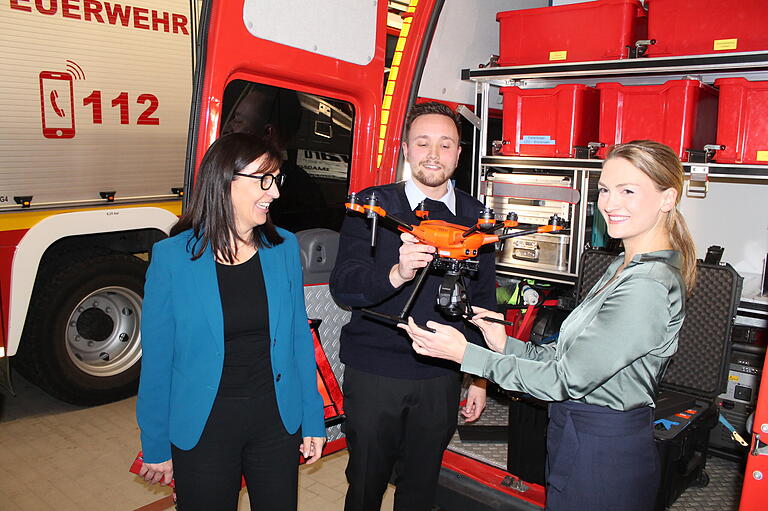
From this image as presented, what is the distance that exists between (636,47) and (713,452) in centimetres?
258

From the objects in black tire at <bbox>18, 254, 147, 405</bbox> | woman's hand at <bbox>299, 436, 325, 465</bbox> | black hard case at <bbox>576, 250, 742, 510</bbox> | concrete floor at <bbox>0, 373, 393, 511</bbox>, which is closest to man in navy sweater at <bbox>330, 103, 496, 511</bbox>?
woman's hand at <bbox>299, 436, 325, 465</bbox>

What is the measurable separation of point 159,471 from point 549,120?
3.35 m

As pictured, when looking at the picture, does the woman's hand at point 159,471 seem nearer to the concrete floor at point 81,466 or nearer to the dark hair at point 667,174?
the concrete floor at point 81,466

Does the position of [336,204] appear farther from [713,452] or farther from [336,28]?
[713,452]

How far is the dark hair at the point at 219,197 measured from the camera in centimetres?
208

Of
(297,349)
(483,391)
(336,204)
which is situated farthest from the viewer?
(336,204)

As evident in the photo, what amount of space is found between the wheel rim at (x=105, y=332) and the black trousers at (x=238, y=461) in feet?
10.6

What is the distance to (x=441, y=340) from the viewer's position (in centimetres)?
193

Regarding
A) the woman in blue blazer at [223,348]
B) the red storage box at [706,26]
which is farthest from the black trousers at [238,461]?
the red storage box at [706,26]

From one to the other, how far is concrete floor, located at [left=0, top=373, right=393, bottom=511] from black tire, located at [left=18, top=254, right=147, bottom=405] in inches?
9.0

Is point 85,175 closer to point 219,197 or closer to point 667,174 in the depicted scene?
point 219,197

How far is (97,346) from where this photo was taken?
199 inches

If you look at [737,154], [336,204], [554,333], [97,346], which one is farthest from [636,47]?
[97,346]

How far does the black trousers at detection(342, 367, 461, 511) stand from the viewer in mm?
2420
